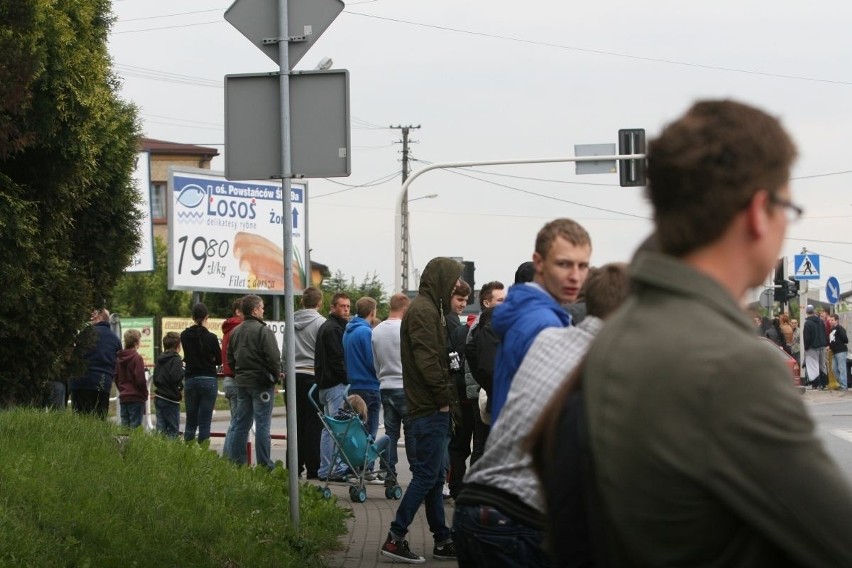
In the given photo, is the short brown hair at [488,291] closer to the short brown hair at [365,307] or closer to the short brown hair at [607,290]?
the short brown hair at [365,307]

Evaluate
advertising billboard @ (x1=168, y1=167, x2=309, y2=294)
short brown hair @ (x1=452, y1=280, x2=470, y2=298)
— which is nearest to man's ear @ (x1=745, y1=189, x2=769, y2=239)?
short brown hair @ (x1=452, y1=280, x2=470, y2=298)

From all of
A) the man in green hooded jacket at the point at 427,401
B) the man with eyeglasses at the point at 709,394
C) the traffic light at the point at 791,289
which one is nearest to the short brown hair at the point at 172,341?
the man in green hooded jacket at the point at 427,401

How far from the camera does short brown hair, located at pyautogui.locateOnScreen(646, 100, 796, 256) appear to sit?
6.75 ft

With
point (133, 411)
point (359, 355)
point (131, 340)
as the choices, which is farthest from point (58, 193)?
point (133, 411)

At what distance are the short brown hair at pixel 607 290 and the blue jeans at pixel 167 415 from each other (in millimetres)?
13062

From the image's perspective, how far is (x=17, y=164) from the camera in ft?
36.4

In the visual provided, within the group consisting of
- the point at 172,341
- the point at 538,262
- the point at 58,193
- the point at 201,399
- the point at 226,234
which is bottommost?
the point at 201,399

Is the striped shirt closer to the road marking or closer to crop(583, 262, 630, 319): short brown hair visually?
crop(583, 262, 630, 319): short brown hair

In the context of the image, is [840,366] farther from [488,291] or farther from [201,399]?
[488,291]

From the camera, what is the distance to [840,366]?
33031mm

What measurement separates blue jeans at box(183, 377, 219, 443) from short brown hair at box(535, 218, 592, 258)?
1100 cm

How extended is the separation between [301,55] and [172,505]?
311 centimetres

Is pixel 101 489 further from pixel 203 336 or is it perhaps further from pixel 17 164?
pixel 203 336

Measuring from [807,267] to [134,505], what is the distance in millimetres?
29822
